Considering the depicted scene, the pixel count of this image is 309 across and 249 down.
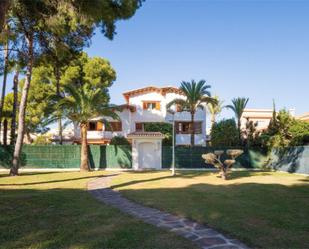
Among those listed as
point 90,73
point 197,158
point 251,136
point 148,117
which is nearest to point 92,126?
point 90,73

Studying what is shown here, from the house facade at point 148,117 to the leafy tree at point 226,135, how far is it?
16.5 ft

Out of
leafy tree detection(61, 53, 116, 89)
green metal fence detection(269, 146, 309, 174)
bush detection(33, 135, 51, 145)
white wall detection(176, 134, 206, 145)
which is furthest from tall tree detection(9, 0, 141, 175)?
bush detection(33, 135, 51, 145)

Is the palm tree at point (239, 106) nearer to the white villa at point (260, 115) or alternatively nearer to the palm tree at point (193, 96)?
the palm tree at point (193, 96)

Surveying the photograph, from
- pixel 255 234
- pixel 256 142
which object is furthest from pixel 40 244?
pixel 256 142

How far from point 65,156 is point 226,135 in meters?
15.6

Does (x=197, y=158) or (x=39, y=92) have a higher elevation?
(x=39, y=92)

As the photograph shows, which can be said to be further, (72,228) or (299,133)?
(299,133)

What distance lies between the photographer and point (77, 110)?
939 inches

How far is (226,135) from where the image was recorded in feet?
102

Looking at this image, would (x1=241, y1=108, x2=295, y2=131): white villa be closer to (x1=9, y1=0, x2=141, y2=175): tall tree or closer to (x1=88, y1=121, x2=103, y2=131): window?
(x1=88, y1=121, x2=103, y2=131): window

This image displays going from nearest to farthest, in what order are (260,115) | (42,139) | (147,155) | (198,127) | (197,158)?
(147,155)
(197,158)
(198,127)
(42,139)
(260,115)

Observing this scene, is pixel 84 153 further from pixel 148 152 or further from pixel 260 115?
pixel 260 115

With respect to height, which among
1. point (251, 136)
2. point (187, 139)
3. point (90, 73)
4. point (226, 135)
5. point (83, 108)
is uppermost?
point (90, 73)

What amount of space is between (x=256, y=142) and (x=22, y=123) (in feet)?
66.0
